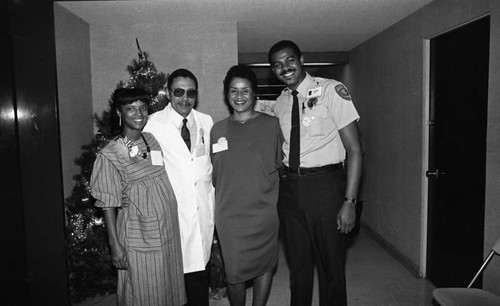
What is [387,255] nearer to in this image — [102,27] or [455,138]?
[455,138]

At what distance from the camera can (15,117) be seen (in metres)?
1.81

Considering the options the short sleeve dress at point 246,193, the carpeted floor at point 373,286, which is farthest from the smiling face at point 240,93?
the carpeted floor at point 373,286

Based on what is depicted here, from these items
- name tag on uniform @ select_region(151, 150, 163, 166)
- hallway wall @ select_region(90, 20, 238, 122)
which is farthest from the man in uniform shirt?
hallway wall @ select_region(90, 20, 238, 122)

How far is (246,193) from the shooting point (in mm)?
2311

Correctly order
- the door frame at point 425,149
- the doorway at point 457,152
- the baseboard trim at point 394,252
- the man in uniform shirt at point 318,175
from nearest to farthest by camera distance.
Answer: the man in uniform shirt at point 318,175, the doorway at point 457,152, the door frame at point 425,149, the baseboard trim at point 394,252

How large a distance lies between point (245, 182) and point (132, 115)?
0.75 metres

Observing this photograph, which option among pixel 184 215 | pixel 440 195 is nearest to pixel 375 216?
pixel 440 195

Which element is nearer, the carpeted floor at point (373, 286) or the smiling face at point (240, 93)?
the smiling face at point (240, 93)

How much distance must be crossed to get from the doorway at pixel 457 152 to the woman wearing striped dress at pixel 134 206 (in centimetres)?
232

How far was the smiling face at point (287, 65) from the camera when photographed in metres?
2.32

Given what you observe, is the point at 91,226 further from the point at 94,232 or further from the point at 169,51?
the point at 169,51

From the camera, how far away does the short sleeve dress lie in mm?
2318

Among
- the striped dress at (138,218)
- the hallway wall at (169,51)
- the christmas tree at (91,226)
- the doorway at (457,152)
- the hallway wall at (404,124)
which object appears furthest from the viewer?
the hallway wall at (169,51)

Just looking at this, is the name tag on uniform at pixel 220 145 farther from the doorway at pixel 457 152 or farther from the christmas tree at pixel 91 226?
the doorway at pixel 457 152
